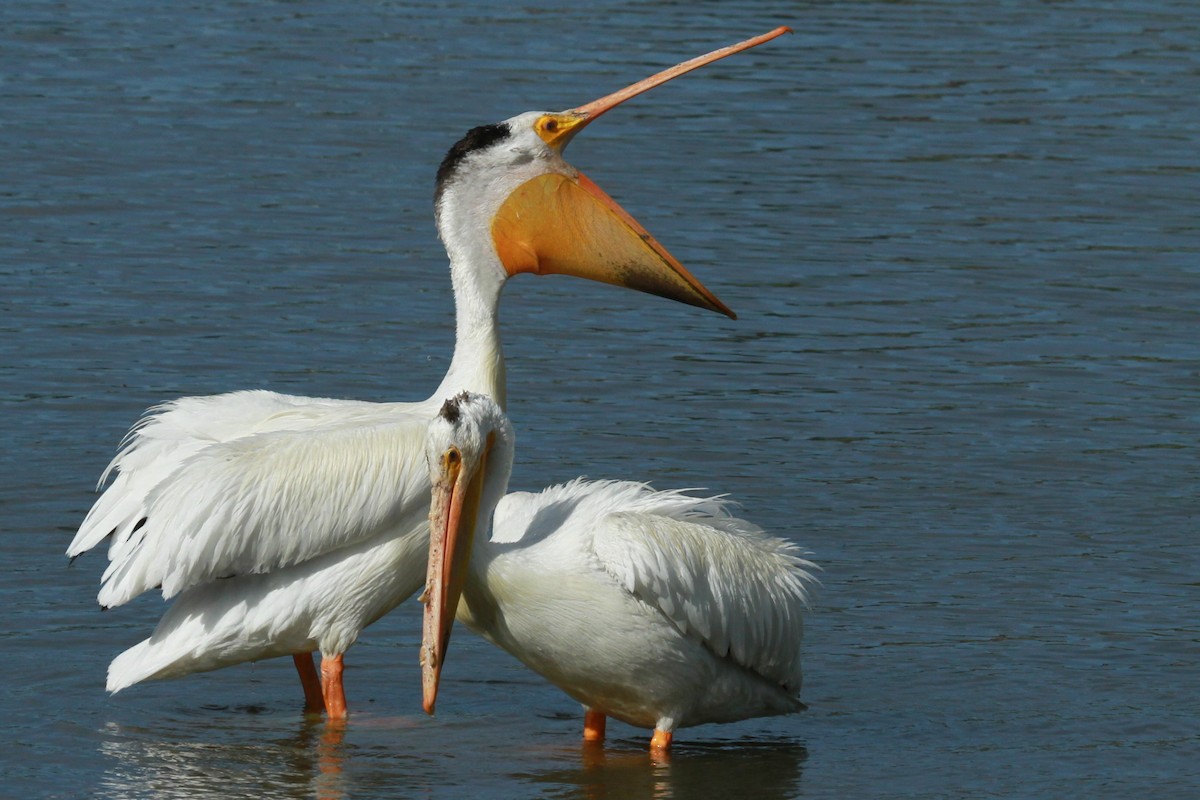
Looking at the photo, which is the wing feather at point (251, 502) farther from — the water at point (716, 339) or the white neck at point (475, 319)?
the water at point (716, 339)

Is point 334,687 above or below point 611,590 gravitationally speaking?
below

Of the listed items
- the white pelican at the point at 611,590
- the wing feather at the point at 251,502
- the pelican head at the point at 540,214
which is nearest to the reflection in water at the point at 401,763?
the white pelican at the point at 611,590

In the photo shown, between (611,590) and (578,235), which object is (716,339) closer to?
(578,235)

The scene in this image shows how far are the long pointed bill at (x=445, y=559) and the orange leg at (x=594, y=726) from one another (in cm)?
76

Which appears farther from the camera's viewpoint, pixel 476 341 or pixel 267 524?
pixel 476 341

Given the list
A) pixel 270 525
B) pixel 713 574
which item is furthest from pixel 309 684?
pixel 713 574

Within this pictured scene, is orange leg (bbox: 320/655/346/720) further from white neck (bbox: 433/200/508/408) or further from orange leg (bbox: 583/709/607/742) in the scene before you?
white neck (bbox: 433/200/508/408)

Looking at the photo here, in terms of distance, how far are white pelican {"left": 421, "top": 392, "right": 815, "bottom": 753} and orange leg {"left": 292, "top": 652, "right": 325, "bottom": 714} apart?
698mm

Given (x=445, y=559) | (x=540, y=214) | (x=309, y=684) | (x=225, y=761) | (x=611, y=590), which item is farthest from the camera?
(x=540, y=214)

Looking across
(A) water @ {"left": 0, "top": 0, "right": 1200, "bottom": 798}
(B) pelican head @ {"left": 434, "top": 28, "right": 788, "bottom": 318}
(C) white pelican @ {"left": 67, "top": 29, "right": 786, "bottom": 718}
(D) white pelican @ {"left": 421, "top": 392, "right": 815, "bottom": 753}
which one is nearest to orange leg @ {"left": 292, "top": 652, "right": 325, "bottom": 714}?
(C) white pelican @ {"left": 67, "top": 29, "right": 786, "bottom": 718}

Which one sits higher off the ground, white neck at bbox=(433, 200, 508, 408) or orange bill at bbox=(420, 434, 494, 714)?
white neck at bbox=(433, 200, 508, 408)

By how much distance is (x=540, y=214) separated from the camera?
279 inches

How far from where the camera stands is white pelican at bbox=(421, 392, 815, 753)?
600 cm

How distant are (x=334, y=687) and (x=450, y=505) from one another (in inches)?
33.6
